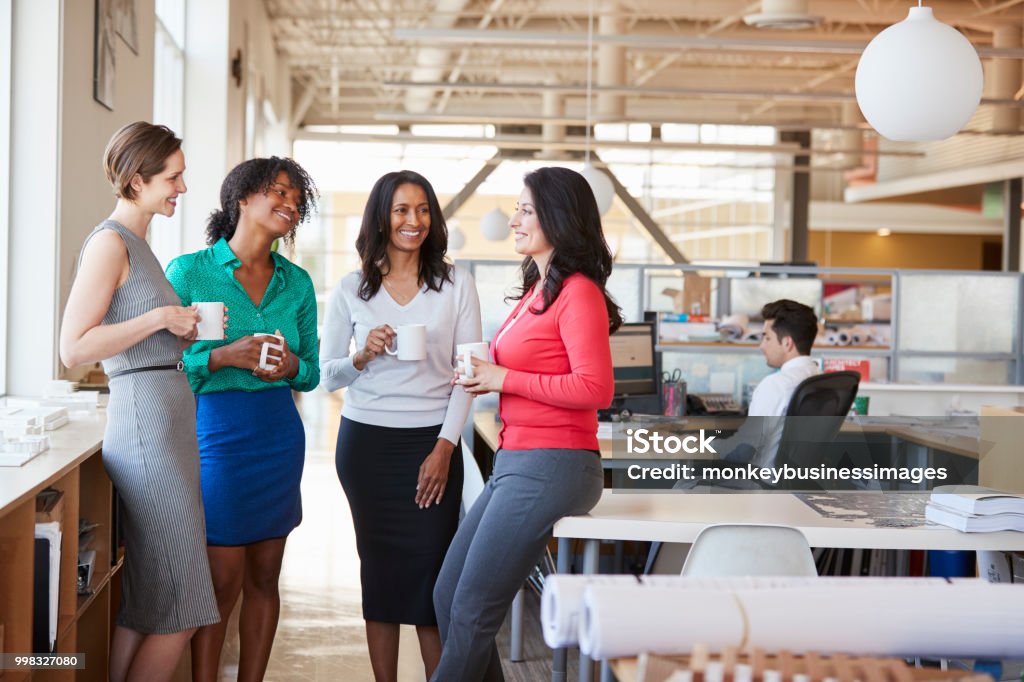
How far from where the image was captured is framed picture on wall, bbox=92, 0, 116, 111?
4352 mm

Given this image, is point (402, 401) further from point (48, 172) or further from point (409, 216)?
point (48, 172)

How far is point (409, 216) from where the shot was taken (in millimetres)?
2709

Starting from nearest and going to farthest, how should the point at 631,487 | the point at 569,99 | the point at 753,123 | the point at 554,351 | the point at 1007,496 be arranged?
the point at 554,351 → the point at 1007,496 → the point at 631,487 → the point at 753,123 → the point at 569,99

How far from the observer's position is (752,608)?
1492 millimetres

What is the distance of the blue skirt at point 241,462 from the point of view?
2783 millimetres

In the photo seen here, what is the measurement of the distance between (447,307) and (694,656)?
1.53m

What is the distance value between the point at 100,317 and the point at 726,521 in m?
1.48

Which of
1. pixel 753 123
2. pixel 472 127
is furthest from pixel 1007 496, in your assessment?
pixel 472 127

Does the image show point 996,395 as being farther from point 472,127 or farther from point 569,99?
point 472,127

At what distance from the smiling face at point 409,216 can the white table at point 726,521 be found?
2.55 ft

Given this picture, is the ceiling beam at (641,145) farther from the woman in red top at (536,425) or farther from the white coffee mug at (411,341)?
the woman in red top at (536,425)

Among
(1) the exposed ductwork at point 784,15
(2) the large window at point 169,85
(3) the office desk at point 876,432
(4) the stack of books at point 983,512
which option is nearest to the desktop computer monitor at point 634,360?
(3) the office desk at point 876,432

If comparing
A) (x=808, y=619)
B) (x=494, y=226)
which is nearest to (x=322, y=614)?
(x=808, y=619)

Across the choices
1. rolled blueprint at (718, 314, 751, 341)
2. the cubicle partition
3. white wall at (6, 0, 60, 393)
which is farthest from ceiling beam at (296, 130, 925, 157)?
white wall at (6, 0, 60, 393)
